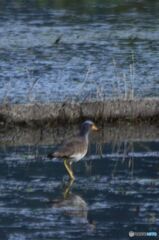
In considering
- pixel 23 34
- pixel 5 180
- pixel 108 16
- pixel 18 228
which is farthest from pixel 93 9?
pixel 18 228

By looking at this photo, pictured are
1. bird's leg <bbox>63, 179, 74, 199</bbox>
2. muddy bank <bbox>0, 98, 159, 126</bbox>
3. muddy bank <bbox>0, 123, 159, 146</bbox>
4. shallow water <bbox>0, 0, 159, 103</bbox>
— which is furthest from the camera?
shallow water <bbox>0, 0, 159, 103</bbox>

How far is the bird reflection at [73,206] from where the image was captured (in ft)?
40.7

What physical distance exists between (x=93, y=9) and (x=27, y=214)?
2381cm

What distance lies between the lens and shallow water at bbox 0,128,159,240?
1197 centimetres

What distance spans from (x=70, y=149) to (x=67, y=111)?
12.2 feet

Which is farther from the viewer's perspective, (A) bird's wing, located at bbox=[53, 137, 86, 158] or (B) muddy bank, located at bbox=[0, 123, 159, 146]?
(B) muddy bank, located at bbox=[0, 123, 159, 146]

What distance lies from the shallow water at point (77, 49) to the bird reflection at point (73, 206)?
5.03 m

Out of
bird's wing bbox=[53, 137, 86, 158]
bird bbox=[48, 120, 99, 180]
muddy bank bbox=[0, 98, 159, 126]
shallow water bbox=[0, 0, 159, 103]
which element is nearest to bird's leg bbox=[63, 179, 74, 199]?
bird bbox=[48, 120, 99, 180]

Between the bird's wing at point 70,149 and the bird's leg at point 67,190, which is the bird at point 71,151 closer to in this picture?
the bird's wing at point 70,149

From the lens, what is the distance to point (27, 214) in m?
12.6

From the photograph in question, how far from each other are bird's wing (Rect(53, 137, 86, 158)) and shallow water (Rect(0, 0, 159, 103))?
162 inches

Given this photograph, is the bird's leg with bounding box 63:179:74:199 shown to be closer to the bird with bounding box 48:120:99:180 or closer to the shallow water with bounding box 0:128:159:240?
the shallow water with bounding box 0:128:159:240

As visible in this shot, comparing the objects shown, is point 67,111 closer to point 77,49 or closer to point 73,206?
point 73,206

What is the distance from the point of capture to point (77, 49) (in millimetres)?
28453
